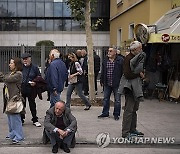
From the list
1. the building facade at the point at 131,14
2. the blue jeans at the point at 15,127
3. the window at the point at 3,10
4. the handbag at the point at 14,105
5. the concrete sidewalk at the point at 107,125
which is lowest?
the concrete sidewalk at the point at 107,125

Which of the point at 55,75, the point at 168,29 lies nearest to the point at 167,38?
the point at 168,29

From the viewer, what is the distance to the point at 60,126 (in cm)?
639

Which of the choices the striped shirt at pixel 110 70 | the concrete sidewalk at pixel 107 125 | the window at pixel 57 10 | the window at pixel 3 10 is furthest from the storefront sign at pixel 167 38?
the window at pixel 3 10

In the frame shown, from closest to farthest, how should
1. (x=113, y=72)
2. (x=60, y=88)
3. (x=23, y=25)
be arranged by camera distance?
(x=60, y=88)
(x=113, y=72)
(x=23, y=25)

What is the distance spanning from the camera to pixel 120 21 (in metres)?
23.3

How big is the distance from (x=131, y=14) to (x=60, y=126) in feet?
46.6

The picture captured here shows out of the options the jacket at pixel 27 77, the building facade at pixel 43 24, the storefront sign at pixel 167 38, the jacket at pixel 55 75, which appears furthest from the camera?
the building facade at pixel 43 24

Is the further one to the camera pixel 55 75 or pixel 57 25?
pixel 57 25

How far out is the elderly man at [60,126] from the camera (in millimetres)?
6238

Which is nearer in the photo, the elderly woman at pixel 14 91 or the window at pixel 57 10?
the elderly woman at pixel 14 91

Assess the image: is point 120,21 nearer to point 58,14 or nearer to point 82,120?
point 58,14

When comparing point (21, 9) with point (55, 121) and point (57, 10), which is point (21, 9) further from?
point (55, 121)

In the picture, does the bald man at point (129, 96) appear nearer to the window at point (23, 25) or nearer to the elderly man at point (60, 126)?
the elderly man at point (60, 126)

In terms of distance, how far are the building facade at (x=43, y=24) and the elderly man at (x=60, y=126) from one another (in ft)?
88.1
